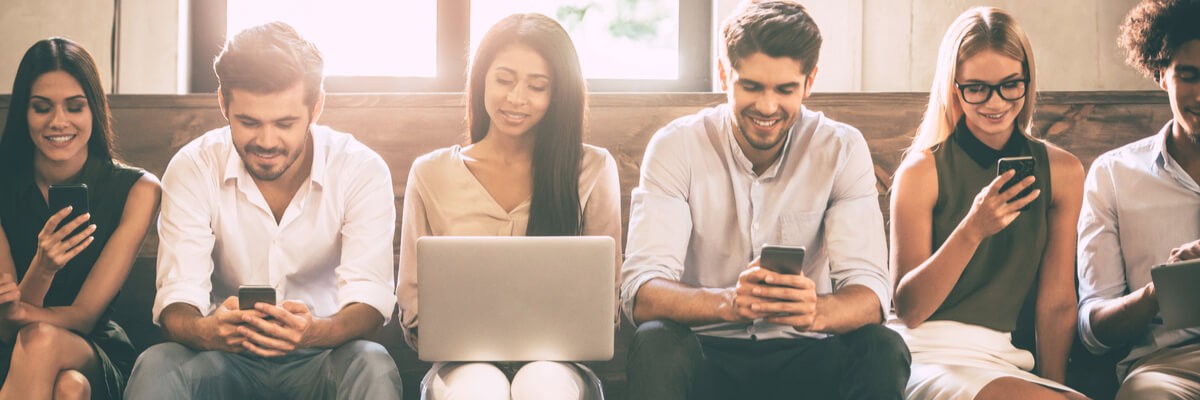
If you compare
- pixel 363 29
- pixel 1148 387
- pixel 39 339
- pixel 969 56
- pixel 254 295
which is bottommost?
pixel 1148 387

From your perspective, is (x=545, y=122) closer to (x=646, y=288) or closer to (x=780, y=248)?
(x=646, y=288)

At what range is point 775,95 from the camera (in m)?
2.39

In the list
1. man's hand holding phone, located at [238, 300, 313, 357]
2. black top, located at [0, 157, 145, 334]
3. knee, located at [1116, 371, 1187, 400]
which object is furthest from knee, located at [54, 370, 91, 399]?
knee, located at [1116, 371, 1187, 400]

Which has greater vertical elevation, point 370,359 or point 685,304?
point 685,304

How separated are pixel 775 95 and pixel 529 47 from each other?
61 cm

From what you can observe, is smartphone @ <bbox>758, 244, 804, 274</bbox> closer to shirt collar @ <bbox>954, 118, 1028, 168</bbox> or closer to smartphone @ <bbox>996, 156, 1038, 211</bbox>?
smartphone @ <bbox>996, 156, 1038, 211</bbox>

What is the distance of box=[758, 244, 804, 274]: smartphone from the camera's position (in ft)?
6.66

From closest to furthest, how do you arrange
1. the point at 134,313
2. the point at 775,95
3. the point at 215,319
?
1. the point at 215,319
2. the point at 775,95
3. the point at 134,313

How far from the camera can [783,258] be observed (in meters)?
2.04

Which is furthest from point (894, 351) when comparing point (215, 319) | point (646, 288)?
point (215, 319)

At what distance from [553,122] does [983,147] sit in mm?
1043

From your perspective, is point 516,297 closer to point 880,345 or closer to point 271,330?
point 271,330

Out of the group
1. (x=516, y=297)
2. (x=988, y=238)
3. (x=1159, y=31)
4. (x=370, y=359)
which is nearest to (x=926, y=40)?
(x=1159, y=31)

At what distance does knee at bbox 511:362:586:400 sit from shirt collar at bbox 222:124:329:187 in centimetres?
76
